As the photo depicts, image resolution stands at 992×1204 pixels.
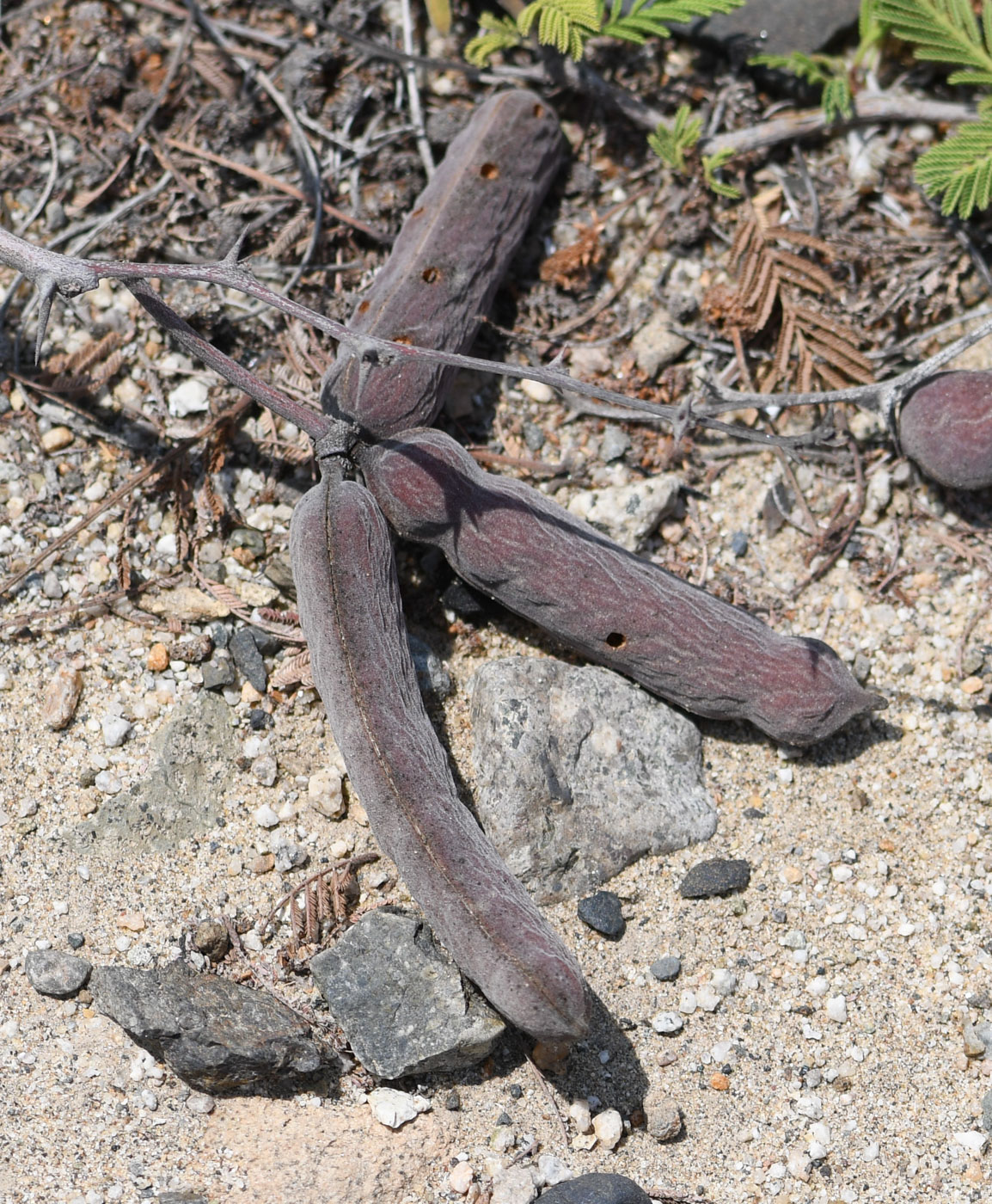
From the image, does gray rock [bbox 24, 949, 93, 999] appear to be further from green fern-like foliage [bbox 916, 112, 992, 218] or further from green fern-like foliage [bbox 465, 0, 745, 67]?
green fern-like foliage [bbox 916, 112, 992, 218]

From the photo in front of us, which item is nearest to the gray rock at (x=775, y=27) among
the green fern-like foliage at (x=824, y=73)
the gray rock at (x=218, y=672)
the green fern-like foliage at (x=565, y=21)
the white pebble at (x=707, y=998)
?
the green fern-like foliage at (x=824, y=73)

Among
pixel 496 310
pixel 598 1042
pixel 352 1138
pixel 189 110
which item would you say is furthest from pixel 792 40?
pixel 352 1138

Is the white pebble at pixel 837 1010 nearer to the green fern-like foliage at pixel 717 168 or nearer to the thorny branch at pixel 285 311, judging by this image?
the thorny branch at pixel 285 311

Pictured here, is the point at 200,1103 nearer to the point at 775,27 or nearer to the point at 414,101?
the point at 414,101

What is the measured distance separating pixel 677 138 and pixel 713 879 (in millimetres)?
3046

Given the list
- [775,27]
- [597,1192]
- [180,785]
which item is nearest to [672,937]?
[597,1192]

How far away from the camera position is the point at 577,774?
13.1 feet

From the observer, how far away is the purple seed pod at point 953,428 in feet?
13.7

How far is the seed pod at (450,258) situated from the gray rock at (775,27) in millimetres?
944

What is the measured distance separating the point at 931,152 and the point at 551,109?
1.57 meters

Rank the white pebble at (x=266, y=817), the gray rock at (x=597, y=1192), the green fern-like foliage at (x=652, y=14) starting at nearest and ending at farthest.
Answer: the gray rock at (x=597, y=1192), the white pebble at (x=266, y=817), the green fern-like foliage at (x=652, y=14)

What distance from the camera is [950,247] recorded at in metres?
4.68

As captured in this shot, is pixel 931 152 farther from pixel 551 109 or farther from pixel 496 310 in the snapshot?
pixel 496 310

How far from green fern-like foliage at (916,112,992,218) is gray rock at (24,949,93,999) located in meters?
4.38
